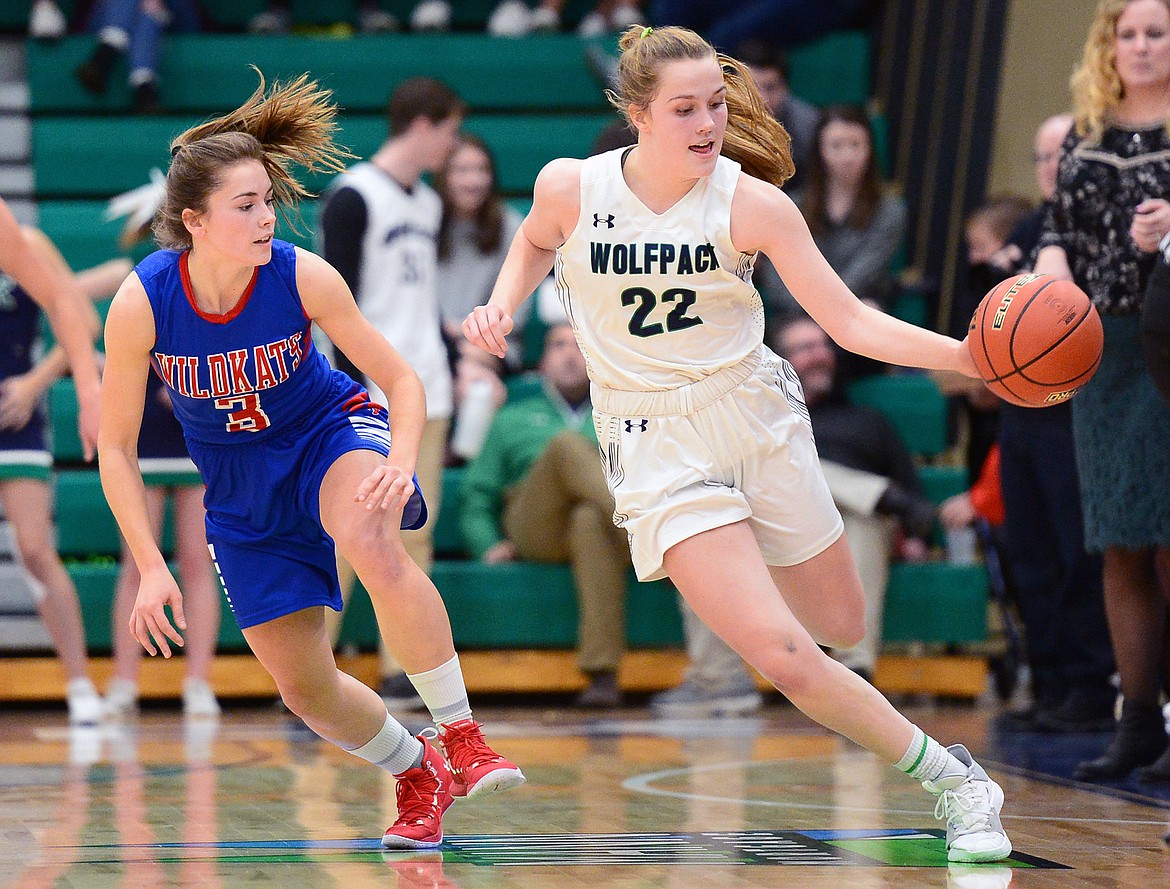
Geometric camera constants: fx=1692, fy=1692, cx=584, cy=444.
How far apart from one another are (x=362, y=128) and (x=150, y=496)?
9.67ft

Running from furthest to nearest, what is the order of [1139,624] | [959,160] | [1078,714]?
[959,160] < [1078,714] < [1139,624]

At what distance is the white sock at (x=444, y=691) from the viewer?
3.67 metres

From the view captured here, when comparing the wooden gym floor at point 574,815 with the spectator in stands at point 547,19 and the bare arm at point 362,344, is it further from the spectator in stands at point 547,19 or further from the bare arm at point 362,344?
the spectator in stands at point 547,19

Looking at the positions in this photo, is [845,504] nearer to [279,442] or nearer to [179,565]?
[179,565]

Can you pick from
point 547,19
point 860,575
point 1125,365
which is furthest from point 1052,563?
point 547,19

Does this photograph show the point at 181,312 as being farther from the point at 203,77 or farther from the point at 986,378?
the point at 203,77

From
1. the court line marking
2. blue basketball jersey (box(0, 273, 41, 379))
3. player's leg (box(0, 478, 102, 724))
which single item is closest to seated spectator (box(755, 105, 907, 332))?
the court line marking

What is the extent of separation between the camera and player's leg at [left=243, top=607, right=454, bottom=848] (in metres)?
3.65

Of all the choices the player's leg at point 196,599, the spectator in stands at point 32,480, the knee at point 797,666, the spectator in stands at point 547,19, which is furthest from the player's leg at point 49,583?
the spectator in stands at point 547,19

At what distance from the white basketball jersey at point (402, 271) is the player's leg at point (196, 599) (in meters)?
0.95

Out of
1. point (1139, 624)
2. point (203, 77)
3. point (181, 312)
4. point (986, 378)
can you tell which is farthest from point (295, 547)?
point (203, 77)

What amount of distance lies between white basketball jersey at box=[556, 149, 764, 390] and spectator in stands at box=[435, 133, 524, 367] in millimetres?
3779

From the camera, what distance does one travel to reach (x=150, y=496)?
21.8 ft

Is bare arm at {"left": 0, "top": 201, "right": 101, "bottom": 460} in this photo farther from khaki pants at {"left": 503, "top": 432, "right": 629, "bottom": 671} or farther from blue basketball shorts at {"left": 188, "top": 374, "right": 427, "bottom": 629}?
khaki pants at {"left": 503, "top": 432, "right": 629, "bottom": 671}
